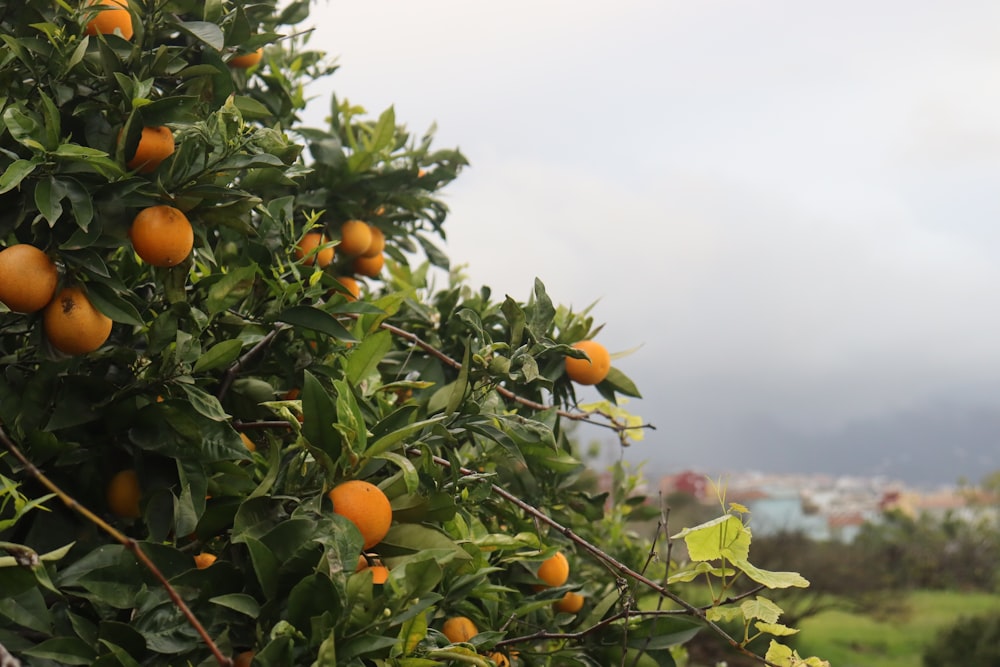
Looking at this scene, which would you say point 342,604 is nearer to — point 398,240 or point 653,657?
point 653,657

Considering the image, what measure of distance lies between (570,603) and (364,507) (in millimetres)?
697

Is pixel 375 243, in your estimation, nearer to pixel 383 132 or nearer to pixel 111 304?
pixel 383 132

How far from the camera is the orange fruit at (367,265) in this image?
1.58 meters

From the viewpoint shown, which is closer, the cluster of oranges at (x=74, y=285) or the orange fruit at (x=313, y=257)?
the cluster of oranges at (x=74, y=285)

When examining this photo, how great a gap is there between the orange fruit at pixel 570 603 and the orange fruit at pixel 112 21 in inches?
42.1

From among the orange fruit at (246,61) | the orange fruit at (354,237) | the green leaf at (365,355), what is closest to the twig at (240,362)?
the green leaf at (365,355)

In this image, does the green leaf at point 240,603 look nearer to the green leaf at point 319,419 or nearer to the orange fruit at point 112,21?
the green leaf at point 319,419

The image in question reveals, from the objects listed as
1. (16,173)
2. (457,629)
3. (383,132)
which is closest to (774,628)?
(457,629)

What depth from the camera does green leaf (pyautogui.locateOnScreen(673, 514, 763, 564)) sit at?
2.95 ft

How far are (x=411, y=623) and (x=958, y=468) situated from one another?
13288 cm

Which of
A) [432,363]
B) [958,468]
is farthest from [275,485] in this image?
[958,468]

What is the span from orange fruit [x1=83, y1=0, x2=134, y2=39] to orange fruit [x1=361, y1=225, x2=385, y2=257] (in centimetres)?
55

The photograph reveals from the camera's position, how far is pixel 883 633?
10039 millimetres

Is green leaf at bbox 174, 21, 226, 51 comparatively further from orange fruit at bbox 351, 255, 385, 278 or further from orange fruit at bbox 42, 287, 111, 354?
orange fruit at bbox 351, 255, 385, 278
